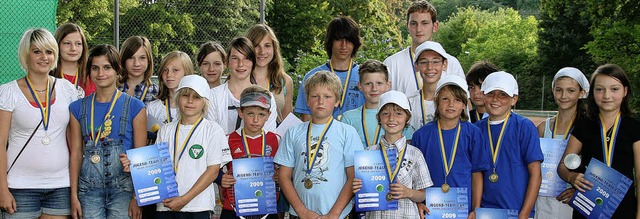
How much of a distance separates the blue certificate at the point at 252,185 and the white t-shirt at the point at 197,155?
0.53 ft

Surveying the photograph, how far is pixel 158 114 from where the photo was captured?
5.92 metres

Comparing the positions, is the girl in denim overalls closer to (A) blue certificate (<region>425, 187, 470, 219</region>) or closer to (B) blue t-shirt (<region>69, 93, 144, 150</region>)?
(B) blue t-shirt (<region>69, 93, 144, 150</region>)

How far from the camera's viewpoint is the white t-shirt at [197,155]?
5.35 meters

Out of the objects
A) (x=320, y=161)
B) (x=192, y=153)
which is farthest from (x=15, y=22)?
(x=320, y=161)

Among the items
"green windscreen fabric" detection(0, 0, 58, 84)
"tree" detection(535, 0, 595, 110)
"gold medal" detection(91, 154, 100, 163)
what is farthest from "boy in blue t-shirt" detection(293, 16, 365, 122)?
"tree" detection(535, 0, 595, 110)

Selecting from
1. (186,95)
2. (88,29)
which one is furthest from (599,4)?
(186,95)

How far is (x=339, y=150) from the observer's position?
5.24 metres

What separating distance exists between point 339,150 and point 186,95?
4.11 feet

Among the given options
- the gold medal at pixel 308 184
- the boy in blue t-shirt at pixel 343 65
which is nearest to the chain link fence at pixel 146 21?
the boy in blue t-shirt at pixel 343 65

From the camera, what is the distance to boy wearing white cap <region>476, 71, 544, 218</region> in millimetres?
5395

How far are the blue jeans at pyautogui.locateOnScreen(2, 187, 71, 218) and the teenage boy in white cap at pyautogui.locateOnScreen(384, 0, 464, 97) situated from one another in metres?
2.81

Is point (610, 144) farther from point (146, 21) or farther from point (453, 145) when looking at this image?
point (146, 21)

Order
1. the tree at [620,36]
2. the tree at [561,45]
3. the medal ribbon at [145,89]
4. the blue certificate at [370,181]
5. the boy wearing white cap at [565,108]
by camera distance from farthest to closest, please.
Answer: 1. the tree at [561,45]
2. the tree at [620,36]
3. the medal ribbon at [145,89]
4. the boy wearing white cap at [565,108]
5. the blue certificate at [370,181]

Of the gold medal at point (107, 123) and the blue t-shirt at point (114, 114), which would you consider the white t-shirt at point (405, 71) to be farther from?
the gold medal at point (107, 123)
